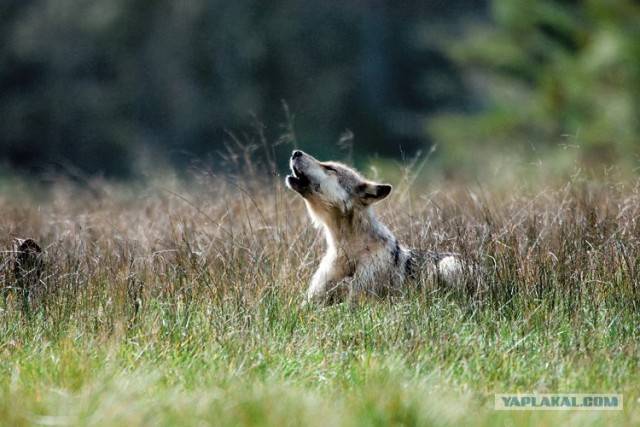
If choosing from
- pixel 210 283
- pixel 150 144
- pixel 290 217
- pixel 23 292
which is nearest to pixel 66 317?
pixel 23 292

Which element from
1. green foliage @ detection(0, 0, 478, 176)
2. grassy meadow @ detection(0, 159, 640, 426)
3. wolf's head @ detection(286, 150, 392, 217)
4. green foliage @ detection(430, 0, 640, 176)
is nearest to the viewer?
grassy meadow @ detection(0, 159, 640, 426)

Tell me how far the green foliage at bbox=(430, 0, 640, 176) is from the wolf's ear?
10.1 m

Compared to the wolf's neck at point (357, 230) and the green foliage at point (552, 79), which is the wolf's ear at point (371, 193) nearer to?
the wolf's neck at point (357, 230)

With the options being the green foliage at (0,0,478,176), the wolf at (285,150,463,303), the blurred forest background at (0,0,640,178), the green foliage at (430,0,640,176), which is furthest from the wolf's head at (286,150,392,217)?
the green foliage at (0,0,478,176)

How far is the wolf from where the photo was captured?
769 centimetres

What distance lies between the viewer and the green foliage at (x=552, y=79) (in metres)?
20.4

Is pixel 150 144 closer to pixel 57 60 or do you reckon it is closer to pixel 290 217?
pixel 57 60

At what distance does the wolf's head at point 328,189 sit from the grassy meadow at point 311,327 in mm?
314

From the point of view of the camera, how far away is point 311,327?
6680 millimetres

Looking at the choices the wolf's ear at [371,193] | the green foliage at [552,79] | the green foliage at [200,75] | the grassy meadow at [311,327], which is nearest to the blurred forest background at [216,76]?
the green foliage at [200,75]

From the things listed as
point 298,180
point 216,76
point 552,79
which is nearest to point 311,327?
point 298,180

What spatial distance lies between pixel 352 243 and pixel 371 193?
51cm

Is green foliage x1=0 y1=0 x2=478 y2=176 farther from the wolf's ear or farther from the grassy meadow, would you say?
the grassy meadow

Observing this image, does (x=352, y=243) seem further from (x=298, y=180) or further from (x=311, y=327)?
(x=311, y=327)
